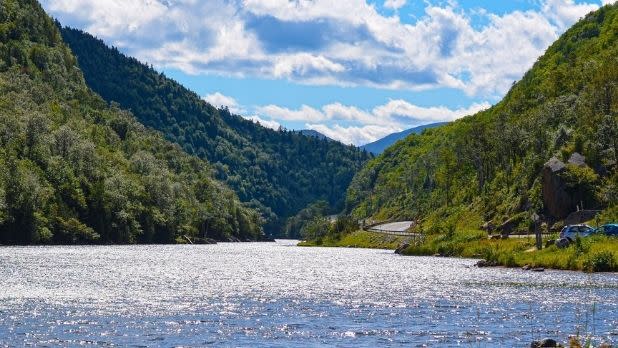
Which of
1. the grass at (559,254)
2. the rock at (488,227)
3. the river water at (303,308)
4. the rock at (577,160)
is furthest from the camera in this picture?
the rock at (488,227)

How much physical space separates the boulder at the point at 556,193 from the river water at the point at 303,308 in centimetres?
4503

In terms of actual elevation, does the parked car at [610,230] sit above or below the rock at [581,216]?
below

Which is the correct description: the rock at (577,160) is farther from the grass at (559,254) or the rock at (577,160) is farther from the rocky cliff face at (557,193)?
the grass at (559,254)

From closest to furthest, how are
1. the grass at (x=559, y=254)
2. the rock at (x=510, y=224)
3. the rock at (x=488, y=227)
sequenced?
the grass at (x=559, y=254)
the rock at (x=510, y=224)
the rock at (x=488, y=227)

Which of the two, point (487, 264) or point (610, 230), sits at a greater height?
point (610, 230)

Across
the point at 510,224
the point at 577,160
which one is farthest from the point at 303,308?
the point at 510,224

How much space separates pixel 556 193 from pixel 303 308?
287ft

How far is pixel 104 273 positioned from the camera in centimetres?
9225

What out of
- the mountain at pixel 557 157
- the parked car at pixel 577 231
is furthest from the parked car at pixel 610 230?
the mountain at pixel 557 157

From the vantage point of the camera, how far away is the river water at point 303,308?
44625mm

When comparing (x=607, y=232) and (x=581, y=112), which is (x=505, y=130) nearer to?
(x=581, y=112)

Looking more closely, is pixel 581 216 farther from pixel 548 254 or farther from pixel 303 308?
pixel 303 308

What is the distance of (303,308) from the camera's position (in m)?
58.7

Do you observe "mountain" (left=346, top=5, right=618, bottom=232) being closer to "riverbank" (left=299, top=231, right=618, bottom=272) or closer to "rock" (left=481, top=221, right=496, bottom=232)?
"rock" (left=481, top=221, right=496, bottom=232)
